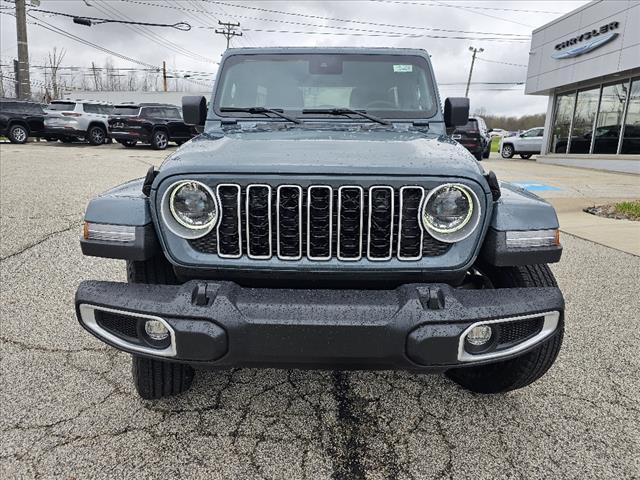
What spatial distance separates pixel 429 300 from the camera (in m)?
1.80

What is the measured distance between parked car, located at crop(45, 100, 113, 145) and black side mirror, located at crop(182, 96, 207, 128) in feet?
59.1

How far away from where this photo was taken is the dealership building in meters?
16.6

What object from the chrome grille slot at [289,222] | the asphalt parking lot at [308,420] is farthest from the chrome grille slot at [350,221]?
the asphalt parking lot at [308,420]

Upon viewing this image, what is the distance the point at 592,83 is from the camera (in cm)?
1934

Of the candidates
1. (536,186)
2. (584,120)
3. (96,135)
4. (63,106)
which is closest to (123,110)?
(96,135)

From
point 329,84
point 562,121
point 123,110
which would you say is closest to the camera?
point 329,84

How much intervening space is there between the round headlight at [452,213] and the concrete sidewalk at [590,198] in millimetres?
4554

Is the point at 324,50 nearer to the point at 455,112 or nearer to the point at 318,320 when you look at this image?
the point at 455,112

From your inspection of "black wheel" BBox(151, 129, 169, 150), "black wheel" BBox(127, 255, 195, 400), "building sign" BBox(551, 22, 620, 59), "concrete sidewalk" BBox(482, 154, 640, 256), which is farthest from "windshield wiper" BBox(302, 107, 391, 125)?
"building sign" BBox(551, 22, 620, 59)

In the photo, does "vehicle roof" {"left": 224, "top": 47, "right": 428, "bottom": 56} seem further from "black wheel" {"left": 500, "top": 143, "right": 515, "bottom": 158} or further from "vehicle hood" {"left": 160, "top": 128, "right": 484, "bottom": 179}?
"black wheel" {"left": 500, "top": 143, "right": 515, "bottom": 158}

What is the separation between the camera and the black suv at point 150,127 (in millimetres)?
17516

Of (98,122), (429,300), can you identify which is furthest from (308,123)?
(98,122)

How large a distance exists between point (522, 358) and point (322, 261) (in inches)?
43.8

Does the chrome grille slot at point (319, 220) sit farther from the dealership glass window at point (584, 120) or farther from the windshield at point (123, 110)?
the dealership glass window at point (584, 120)
